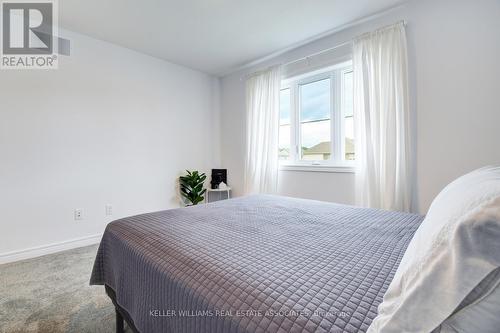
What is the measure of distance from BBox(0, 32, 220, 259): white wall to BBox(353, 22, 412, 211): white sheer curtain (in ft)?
8.37

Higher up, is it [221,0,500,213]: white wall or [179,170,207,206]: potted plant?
[221,0,500,213]: white wall

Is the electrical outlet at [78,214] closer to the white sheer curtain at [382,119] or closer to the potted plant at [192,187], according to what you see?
the potted plant at [192,187]

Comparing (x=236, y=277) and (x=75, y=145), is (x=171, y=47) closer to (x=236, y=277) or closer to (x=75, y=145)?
(x=75, y=145)

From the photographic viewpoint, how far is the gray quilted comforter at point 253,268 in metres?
0.61

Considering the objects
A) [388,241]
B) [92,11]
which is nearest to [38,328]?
[388,241]

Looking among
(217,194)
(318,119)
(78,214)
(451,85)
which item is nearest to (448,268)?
(451,85)

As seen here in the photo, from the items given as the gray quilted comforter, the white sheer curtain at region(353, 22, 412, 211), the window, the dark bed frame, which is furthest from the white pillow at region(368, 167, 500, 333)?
the window

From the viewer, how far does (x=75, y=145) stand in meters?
2.72

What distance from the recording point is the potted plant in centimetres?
360

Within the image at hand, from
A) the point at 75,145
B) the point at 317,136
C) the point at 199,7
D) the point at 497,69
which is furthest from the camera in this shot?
the point at 317,136

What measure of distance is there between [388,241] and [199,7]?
2.54 meters

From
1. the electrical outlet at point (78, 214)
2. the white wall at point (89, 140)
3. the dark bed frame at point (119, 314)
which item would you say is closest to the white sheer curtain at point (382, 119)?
the dark bed frame at point (119, 314)

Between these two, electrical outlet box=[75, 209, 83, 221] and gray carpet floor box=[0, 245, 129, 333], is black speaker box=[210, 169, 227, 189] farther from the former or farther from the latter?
gray carpet floor box=[0, 245, 129, 333]

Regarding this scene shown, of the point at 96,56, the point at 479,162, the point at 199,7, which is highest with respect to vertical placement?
the point at 199,7
